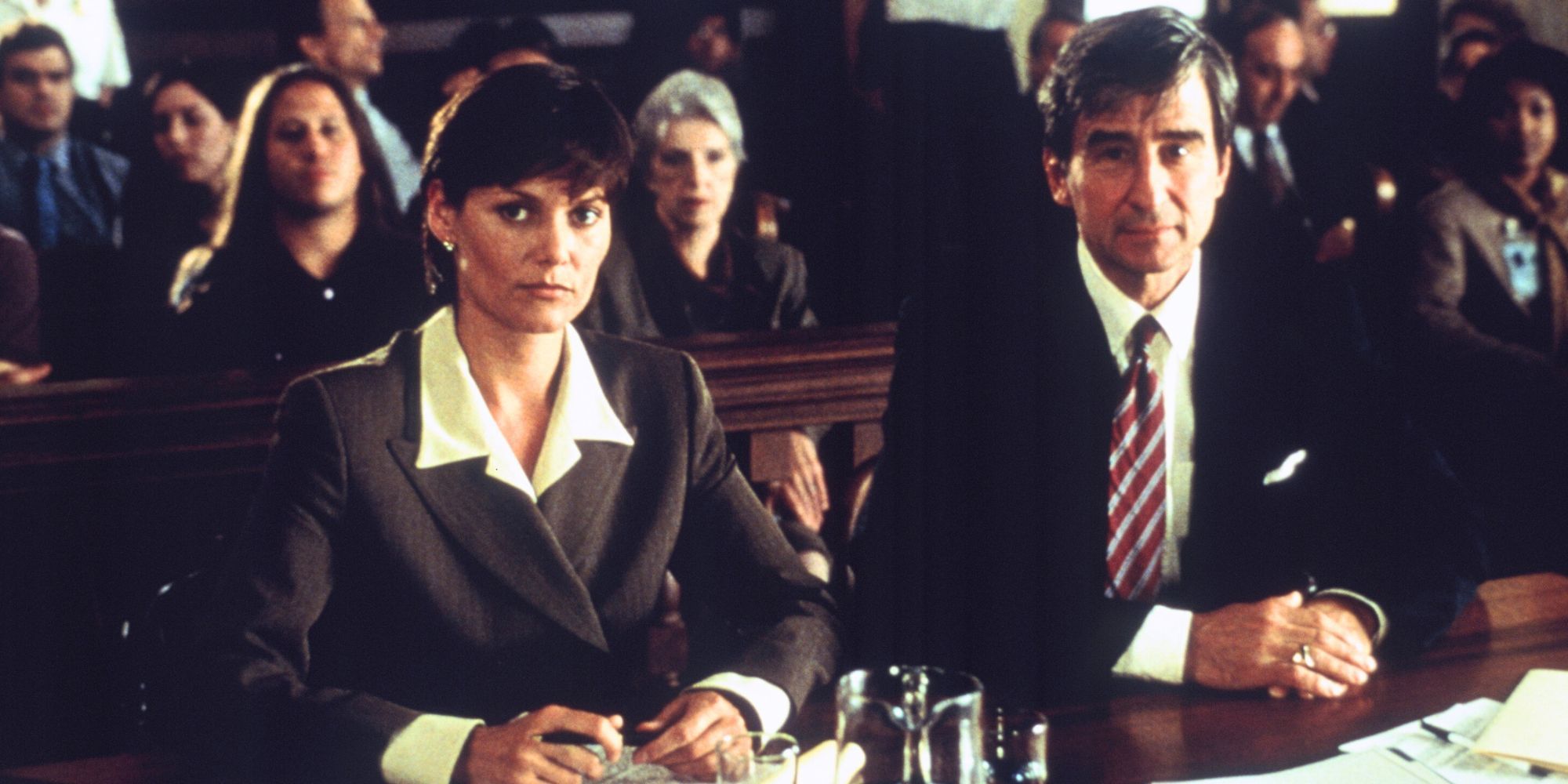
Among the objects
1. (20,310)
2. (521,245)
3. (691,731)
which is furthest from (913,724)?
(20,310)

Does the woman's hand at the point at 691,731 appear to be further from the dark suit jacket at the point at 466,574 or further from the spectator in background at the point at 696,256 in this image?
the spectator in background at the point at 696,256

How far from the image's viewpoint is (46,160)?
1.67 m

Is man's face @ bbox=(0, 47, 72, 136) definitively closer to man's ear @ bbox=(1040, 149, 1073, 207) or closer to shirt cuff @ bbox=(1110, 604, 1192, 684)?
man's ear @ bbox=(1040, 149, 1073, 207)

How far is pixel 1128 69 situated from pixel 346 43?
1.05 metres

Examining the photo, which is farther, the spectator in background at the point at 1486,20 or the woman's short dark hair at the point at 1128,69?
the spectator in background at the point at 1486,20

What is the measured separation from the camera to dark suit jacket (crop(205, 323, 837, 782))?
4.85 feet

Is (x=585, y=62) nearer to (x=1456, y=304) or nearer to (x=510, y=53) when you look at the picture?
(x=510, y=53)

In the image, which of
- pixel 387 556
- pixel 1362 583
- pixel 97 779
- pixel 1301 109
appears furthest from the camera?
pixel 1301 109

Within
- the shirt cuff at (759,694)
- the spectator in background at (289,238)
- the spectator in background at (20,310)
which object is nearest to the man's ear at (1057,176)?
the shirt cuff at (759,694)

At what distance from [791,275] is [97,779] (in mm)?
1059

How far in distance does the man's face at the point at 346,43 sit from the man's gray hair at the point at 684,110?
1.14 feet

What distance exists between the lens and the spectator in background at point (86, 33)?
1648 millimetres

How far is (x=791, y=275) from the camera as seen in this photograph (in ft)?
6.23

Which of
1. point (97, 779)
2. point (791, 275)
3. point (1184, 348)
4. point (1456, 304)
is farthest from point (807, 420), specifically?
point (1456, 304)
